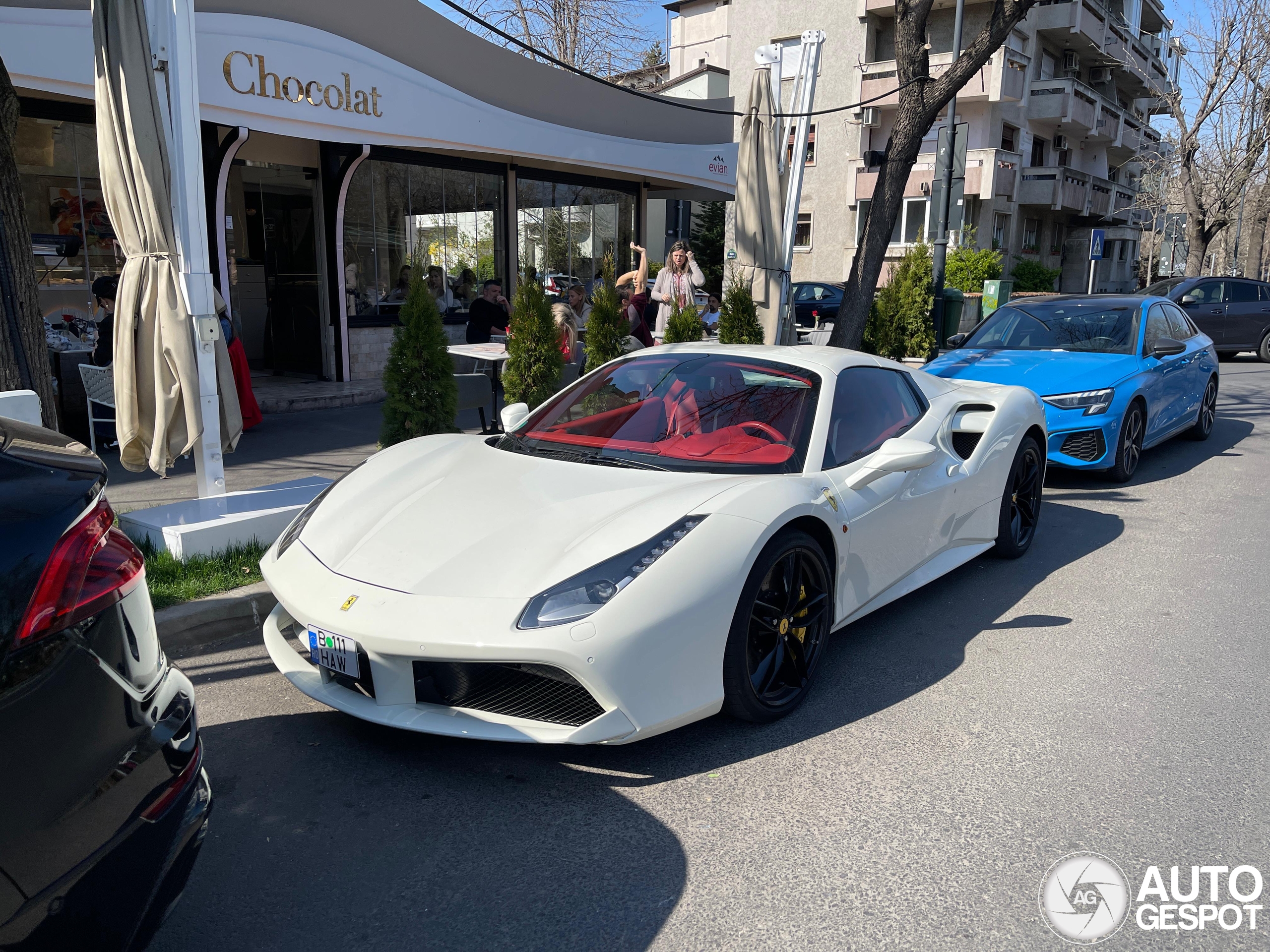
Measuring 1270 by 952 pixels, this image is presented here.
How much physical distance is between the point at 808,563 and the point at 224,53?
8.54m

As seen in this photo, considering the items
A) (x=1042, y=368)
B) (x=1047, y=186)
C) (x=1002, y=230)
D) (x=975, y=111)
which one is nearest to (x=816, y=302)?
(x=1042, y=368)

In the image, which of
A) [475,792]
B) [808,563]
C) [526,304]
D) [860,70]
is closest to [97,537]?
[475,792]

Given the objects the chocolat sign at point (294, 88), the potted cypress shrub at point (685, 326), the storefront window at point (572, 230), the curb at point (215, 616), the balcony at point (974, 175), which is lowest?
the curb at point (215, 616)

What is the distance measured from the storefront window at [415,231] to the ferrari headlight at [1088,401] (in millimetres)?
8325

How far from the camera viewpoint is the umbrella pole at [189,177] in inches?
194

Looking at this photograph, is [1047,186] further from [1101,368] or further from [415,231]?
[1101,368]

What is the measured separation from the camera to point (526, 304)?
8.36m

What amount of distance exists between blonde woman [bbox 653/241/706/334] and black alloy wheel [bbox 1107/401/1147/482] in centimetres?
455

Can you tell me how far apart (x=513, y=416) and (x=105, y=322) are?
5.34 metres

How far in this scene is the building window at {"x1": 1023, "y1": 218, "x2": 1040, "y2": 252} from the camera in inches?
1511

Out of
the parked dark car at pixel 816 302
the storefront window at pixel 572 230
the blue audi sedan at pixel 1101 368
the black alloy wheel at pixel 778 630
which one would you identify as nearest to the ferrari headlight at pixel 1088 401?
the blue audi sedan at pixel 1101 368

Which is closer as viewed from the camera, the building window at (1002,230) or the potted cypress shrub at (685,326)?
the potted cypress shrub at (685,326)

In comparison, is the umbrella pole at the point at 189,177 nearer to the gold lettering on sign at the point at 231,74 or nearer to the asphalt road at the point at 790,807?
the asphalt road at the point at 790,807

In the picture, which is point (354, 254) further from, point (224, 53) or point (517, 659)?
point (517, 659)
